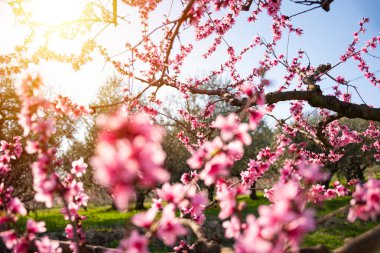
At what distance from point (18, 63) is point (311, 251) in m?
7.98

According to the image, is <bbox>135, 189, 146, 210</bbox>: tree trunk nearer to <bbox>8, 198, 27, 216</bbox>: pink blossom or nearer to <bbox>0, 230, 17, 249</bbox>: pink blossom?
<bbox>8, 198, 27, 216</bbox>: pink blossom

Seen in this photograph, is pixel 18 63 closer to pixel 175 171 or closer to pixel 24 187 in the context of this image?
pixel 24 187

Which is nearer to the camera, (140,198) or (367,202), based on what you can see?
(367,202)

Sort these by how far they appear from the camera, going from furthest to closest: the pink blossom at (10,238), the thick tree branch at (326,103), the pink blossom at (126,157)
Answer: the thick tree branch at (326,103) → the pink blossom at (10,238) → the pink blossom at (126,157)

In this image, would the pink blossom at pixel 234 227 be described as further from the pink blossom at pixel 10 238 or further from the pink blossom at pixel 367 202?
the pink blossom at pixel 10 238

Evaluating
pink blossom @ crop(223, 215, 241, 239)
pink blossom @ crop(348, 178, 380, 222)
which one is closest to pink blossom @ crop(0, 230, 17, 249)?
pink blossom @ crop(223, 215, 241, 239)

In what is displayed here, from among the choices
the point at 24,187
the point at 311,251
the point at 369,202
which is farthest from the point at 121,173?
the point at 24,187

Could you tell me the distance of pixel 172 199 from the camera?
1.78 metres

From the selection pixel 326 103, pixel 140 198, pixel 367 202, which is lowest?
pixel 367 202

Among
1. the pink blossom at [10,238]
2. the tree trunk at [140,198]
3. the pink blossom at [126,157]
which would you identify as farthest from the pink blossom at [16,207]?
the tree trunk at [140,198]

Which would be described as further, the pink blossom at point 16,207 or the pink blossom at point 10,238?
the pink blossom at point 16,207

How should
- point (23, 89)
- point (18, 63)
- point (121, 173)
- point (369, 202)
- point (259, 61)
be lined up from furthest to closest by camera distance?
point (259, 61) → point (18, 63) → point (23, 89) → point (369, 202) → point (121, 173)

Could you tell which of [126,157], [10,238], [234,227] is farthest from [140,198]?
[126,157]

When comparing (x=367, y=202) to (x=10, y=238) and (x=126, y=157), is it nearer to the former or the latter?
(x=126, y=157)
